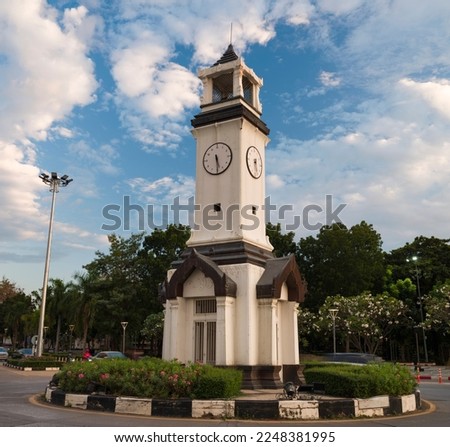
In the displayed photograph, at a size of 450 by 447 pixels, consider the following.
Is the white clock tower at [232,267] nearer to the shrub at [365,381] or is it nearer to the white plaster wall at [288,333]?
the white plaster wall at [288,333]

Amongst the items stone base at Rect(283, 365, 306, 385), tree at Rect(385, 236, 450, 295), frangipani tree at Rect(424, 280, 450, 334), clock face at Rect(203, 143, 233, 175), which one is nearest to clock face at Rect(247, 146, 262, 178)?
clock face at Rect(203, 143, 233, 175)

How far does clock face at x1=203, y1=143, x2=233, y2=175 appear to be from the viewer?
19852 mm

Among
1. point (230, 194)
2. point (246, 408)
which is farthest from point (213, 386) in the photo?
point (230, 194)

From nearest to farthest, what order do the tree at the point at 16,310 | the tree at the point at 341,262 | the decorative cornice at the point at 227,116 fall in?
1. the decorative cornice at the point at 227,116
2. the tree at the point at 341,262
3. the tree at the point at 16,310

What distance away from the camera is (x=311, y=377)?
14758 mm

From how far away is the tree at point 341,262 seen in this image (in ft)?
165

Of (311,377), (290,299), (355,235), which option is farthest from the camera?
(355,235)

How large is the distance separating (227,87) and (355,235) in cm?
3273

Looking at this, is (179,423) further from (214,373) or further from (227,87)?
(227,87)

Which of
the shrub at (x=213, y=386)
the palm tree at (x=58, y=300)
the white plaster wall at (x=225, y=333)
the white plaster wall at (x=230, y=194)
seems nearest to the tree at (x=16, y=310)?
the palm tree at (x=58, y=300)

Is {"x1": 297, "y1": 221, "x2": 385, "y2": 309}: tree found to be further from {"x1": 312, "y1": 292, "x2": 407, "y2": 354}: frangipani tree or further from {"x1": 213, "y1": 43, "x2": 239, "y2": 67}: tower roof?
{"x1": 213, "y1": 43, "x2": 239, "y2": 67}: tower roof

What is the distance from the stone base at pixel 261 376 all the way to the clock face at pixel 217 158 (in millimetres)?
7774

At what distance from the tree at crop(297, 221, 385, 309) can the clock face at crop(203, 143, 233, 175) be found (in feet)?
107
